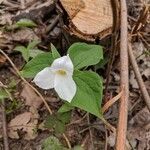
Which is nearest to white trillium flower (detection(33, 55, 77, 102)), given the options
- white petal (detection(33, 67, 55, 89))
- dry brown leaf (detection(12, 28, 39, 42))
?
white petal (detection(33, 67, 55, 89))

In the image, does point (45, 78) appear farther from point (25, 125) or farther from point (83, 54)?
point (25, 125)

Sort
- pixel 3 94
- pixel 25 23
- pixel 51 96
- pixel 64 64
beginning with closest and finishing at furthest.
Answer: pixel 64 64 → pixel 3 94 → pixel 51 96 → pixel 25 23

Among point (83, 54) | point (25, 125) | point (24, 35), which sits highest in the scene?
point (83, 54)

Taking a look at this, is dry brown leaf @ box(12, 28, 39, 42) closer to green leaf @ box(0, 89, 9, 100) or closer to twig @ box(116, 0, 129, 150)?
green leaf @ box(0, 89, 9, 100)

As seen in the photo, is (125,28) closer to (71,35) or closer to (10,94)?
(71,35)

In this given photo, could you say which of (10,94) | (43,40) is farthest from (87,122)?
(43,40)

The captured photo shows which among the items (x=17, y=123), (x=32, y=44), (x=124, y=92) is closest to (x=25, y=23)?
(x=32, y=44)

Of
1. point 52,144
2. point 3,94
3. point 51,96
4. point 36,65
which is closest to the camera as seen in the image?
point 36,65
